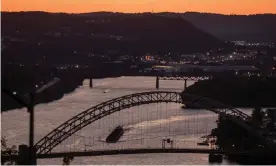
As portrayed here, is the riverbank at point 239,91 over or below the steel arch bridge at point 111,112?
over

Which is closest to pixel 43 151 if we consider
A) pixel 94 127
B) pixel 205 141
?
pixel 205 141

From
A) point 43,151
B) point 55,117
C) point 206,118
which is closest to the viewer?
point 43,151

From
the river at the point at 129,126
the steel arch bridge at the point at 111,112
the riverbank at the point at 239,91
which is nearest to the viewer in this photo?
the steel arch bridge at the point at 111,112

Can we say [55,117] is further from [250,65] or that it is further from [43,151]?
[250,65]

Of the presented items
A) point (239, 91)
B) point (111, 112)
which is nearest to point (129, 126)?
point (111, 112)

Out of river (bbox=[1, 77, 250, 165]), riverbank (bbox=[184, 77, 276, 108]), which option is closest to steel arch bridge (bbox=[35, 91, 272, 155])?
river (bbox=[1, 77, 250, 165])

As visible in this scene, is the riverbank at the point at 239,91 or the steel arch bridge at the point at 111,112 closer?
the steel arch bridge at the point at 111,112

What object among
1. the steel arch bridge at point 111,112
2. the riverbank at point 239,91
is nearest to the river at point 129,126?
the steel arch bridge at point 111,112

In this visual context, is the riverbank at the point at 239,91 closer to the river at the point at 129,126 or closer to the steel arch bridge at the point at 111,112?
the river at the point at 129,126
